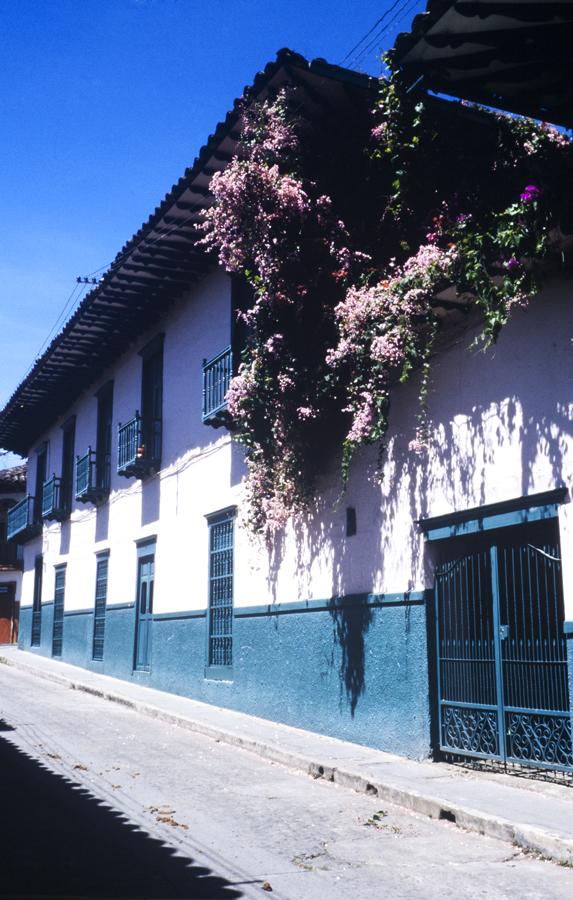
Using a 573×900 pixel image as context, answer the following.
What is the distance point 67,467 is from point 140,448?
24.2 ft

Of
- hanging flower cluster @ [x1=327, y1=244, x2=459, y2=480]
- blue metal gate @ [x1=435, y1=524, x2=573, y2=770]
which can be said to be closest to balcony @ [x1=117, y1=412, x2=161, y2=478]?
hanging flower cluster @ [x1=327, y1=244, x2=459, y2=480]

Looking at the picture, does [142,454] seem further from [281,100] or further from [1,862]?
[1,862]

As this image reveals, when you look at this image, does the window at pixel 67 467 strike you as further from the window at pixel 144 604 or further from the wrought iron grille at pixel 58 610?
the window at pixel 144 604

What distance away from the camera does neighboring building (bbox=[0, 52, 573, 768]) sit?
7.47 m

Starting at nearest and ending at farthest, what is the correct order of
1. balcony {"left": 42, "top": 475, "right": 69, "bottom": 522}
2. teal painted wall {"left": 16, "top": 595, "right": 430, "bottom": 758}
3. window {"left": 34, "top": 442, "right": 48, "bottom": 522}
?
teal painted wall {"left": 16, "top": 595, "right": 430, "bottom": 758} → balcony {"left": 42, "top": 475, "right": 69, "bottom": 522} → window {"left": 34, "top": 442, "right": 48, "bottom": 522}

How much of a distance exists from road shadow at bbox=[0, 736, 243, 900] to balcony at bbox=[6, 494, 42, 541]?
1887 centimetres

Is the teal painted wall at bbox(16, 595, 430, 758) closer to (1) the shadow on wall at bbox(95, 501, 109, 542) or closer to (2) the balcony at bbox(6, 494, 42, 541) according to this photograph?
(1) the shadow on wall at bbox(95, 501, 109, 542)

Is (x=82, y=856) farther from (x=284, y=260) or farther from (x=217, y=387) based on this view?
(x=217, y=387)

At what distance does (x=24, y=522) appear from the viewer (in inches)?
1033

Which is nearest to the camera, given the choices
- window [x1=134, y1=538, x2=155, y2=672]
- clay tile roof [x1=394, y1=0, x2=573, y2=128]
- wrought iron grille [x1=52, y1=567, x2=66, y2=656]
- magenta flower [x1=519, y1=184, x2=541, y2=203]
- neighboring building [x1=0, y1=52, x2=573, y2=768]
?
clay tile roof [x1=394, y1=0, x2=573, y2=128]

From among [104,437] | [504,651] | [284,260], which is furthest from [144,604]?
[504,651]

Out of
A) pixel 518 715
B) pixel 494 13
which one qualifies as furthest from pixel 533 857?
pixel 494 13

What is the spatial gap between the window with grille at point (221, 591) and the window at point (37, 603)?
1295 cm

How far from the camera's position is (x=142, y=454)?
1559cm
